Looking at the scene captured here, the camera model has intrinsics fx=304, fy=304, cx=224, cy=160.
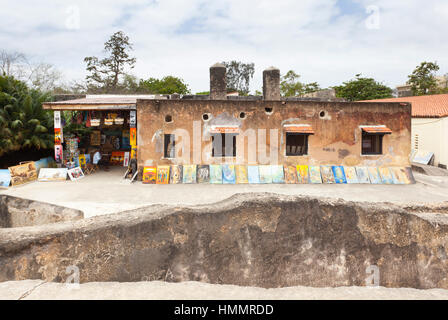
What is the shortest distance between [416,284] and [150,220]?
3656mm

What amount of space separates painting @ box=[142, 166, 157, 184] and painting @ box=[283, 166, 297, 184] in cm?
506

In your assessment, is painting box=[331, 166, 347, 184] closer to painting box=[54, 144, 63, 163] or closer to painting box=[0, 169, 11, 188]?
painting box=[54, 144, 63, 163]

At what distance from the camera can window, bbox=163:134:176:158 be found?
11.9m

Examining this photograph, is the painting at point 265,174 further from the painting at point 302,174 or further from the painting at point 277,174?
the painting at point 302,174

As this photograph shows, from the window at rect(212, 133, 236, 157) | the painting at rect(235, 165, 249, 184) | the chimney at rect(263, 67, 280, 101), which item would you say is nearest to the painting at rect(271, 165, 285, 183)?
the painting at rect(235, 165, 249, 184)

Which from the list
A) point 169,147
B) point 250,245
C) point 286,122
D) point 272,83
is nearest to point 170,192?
point 169,147

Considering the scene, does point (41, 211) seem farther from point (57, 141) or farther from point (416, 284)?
point (416, 284)

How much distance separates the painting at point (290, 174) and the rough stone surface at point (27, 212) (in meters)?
7.60

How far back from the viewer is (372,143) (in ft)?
42.2

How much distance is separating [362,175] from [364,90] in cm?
2206

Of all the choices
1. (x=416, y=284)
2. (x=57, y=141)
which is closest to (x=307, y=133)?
(x=416, y=284)

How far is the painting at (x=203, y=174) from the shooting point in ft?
38.2

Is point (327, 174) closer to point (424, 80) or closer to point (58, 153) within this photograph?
point (58, 153)
